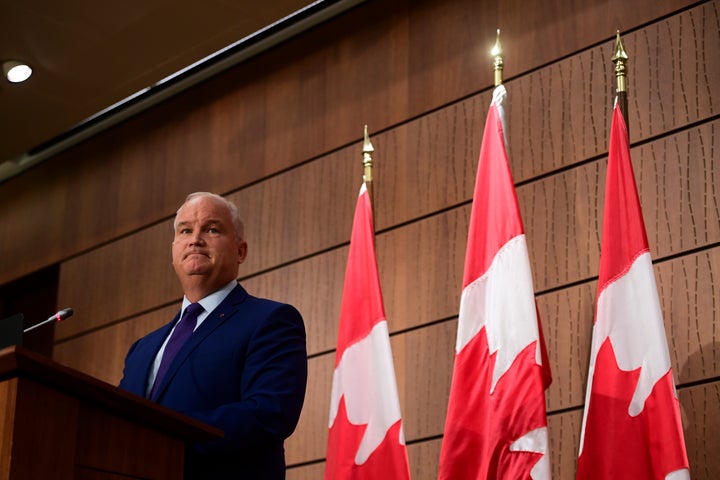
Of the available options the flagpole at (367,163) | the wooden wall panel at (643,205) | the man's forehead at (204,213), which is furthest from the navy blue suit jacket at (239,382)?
the flagpole at (367,163)

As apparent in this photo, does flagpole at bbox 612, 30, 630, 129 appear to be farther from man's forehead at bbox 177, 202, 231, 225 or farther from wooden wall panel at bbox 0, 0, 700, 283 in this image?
man's forehead at bbox 177, 202, 231, 225

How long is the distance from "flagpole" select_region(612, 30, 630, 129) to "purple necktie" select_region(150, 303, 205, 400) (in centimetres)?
159

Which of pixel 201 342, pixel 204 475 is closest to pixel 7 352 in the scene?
pixel 204 475

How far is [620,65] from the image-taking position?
3629 mm

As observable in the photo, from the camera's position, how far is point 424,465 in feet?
12.8

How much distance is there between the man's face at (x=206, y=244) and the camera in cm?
280

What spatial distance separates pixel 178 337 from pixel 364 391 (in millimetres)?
1270

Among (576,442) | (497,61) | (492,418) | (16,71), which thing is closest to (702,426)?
(576,442)

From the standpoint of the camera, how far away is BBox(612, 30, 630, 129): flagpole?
3.55 meters

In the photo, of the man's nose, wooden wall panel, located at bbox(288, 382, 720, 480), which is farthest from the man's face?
wooden wall panel, located at bbox(288, 382, 720, 480)

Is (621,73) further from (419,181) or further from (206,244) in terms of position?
(206,244)

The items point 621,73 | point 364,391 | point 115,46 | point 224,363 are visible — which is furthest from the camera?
point 115,46

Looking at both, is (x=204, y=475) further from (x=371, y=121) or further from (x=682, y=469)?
(x=371, y=121)

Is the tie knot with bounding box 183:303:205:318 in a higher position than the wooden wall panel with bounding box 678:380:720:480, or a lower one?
higher
